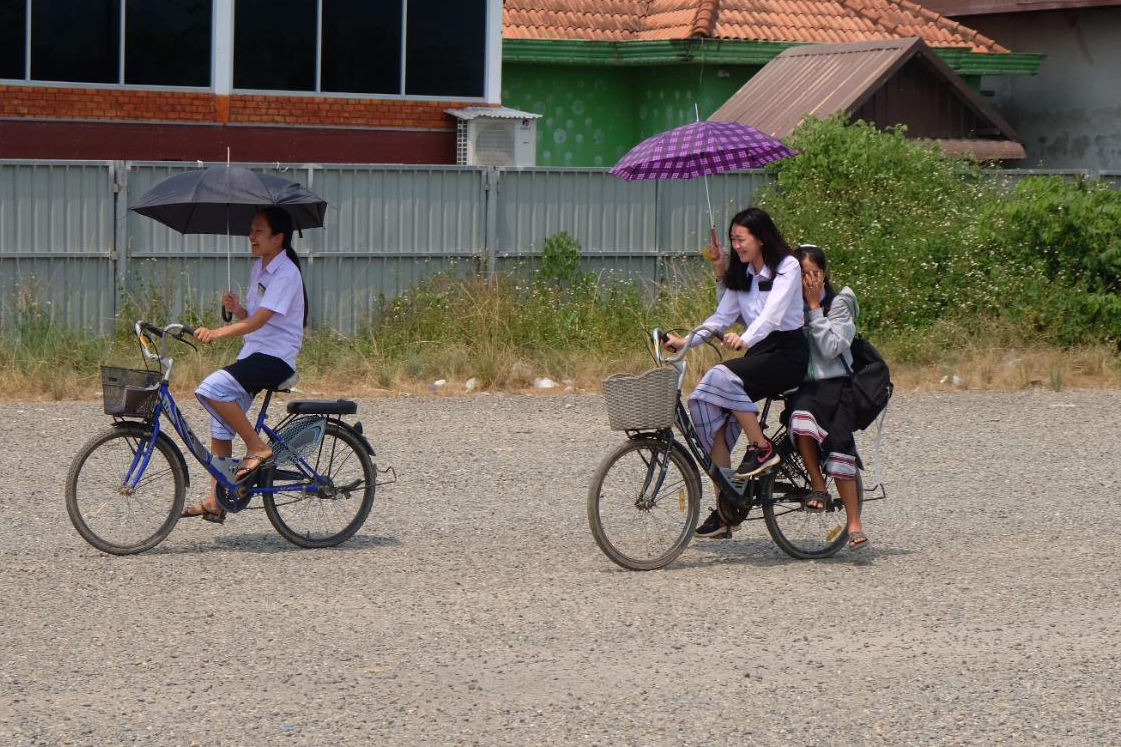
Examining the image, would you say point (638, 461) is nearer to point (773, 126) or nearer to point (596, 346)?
point (596, 346)

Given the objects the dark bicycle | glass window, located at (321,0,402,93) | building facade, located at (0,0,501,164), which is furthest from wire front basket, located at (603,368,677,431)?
glass window, located at (321,0,402,93)

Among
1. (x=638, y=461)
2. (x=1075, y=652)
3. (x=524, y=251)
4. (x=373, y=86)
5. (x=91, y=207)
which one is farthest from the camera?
(x=373, y=86)

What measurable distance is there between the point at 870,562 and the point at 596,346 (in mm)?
7778

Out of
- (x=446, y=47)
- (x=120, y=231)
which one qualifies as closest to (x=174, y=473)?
(x=120, y=231)

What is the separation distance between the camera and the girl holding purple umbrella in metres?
7.94

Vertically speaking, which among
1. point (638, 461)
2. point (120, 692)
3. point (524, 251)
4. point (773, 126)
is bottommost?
point (120, 692)

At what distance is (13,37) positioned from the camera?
66.9ft

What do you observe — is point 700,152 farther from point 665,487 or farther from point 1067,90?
point 1067,90

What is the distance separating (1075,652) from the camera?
6559 millimetres

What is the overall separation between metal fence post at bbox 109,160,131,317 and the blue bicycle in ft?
25.1

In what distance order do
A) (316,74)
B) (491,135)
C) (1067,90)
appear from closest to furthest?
(316,74), (491,135), (1067,90)

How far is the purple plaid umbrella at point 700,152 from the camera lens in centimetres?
907

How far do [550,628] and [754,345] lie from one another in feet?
6.51

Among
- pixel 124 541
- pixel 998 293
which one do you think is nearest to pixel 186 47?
pixel 998 293
